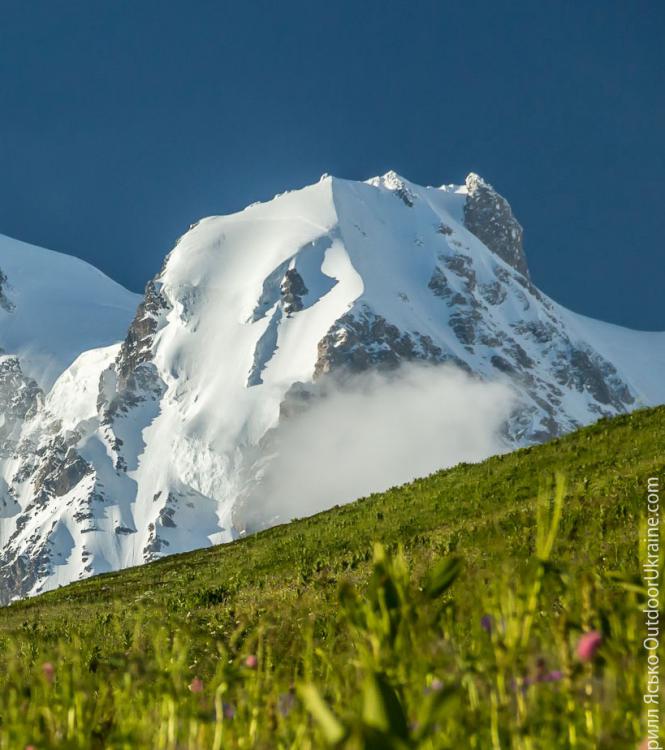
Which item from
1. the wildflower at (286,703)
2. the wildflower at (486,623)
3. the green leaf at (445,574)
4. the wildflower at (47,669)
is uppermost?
the green leaf at (445,574)

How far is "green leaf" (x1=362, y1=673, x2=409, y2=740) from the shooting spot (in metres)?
1.94

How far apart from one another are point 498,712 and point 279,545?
26270 millimetres

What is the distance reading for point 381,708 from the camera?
1.96 meters

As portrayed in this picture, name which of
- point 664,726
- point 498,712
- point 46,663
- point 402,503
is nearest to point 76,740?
point 46,663

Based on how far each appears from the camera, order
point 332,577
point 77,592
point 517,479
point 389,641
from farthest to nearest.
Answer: point 77,592
point 517,479
point 332,577
point 389,641

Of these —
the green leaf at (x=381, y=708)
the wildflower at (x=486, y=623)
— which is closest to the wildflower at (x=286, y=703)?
the wildflower at (x=486, y=623)

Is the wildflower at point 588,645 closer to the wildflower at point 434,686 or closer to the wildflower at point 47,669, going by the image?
the wildflower at point 434,686

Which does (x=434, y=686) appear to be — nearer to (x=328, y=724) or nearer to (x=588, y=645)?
(x=588, y=645)

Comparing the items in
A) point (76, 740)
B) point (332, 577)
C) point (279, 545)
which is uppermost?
point (279, 545)

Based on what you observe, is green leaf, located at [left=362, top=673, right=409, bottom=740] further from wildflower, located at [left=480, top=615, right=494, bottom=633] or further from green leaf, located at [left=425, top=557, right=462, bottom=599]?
wildflower, located at [left=480, top=615, right=494, bottom=633]

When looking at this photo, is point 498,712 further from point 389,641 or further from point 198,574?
point 198,574

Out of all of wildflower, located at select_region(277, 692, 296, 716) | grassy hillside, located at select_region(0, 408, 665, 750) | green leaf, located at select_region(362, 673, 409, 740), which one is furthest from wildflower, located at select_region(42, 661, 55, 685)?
green leaf, located at select_region(362, 673, 409, 740)

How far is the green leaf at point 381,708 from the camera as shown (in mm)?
1938

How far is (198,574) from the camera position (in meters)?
28.7
